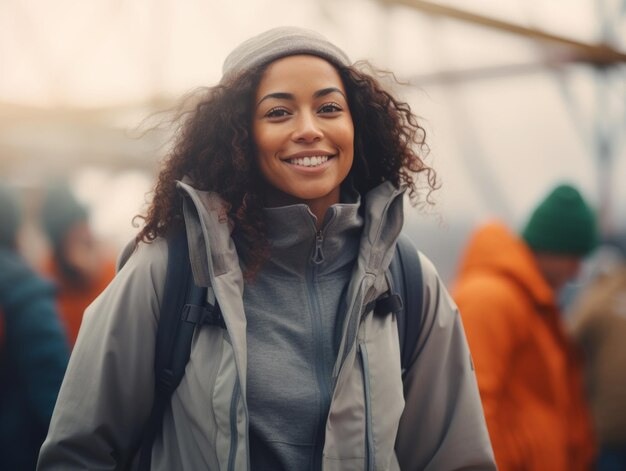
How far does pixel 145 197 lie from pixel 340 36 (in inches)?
292

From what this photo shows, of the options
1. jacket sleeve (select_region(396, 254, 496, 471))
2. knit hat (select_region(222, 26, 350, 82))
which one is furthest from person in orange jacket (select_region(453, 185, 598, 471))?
knit hat (select_region(222, 26, 350, 82))

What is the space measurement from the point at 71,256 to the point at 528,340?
2.16 metres

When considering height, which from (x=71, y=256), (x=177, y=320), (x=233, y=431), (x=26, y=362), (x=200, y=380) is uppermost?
(x=71, y=256)

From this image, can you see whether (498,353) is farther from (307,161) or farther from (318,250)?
(307,161)

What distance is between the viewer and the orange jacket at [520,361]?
2615 mm

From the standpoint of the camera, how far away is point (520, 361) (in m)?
2.75

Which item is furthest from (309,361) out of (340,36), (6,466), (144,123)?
(340,36)

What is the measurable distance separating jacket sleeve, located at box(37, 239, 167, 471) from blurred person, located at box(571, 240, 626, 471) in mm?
2480

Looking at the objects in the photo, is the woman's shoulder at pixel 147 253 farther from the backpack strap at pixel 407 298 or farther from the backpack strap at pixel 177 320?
the backpack strap at pixel 407 298

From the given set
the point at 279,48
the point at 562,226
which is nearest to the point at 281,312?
the point at 279,48

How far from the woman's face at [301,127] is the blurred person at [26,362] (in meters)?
1.16

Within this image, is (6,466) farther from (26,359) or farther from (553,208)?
(553,208)

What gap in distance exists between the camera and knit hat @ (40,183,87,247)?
385cm

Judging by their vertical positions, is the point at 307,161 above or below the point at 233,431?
above
